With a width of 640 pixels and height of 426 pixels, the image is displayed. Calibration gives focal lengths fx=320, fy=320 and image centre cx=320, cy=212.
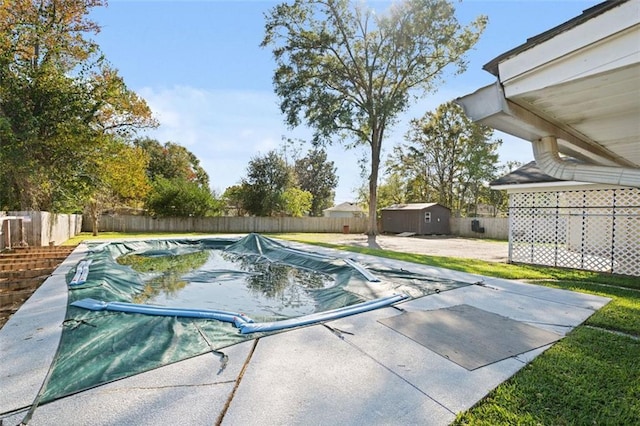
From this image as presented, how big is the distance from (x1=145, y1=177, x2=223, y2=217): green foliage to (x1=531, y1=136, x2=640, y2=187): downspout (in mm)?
18708

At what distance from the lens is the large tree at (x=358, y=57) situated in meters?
15.2

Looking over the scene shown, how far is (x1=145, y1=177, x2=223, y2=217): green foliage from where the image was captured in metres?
18.9

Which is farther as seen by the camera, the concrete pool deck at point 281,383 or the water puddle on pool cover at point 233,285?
the water puddle on pool cover at point 233,285

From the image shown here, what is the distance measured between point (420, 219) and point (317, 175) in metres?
17.2

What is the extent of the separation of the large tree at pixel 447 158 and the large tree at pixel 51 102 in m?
20.9

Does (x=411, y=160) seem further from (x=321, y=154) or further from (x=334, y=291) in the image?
(x=334, y=291)

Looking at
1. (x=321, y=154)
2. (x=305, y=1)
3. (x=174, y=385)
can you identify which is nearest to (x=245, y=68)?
(x=305, y=1)

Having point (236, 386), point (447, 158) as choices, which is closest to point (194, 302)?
point (236, 386)

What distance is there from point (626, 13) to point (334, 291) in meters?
4.02

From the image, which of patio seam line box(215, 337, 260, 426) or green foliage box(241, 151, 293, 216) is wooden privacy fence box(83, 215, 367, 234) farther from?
patio seam line box(215, 337, 260, 426)

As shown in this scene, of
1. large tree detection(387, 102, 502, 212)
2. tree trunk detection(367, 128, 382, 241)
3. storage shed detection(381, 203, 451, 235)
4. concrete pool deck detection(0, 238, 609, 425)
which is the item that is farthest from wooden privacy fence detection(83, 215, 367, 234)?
concrete pool deck detection(0, 238, 609, 425)

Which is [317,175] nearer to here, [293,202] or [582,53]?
[293,202]

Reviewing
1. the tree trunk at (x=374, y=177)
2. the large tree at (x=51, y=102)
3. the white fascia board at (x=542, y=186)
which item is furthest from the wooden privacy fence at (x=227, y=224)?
the white fascia board at (x=542, y=186)

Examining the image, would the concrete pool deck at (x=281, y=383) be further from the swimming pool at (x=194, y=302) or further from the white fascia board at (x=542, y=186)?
the white fascia board at (x=542, y=186)
